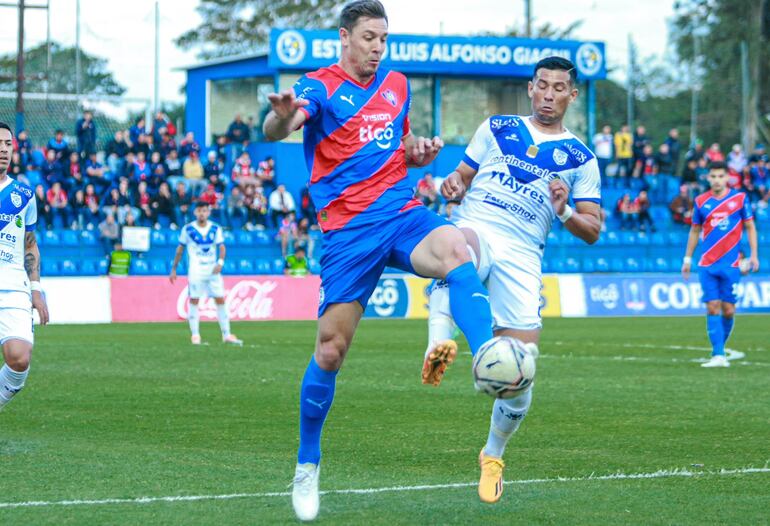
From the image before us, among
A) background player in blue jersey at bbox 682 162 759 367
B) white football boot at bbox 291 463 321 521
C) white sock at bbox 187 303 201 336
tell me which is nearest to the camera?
white football boot at bbox 291 463 321 521

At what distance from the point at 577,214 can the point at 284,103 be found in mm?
2036

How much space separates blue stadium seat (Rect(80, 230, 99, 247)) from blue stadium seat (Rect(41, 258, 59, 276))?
3.00 feet

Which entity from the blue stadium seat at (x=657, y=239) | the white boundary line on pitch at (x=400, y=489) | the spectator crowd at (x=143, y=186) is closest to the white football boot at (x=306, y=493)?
the white boundary line on pitch at (x=400, y=489)

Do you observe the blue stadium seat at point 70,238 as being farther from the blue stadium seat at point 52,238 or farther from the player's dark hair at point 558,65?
the player's dark hair at point 558,65

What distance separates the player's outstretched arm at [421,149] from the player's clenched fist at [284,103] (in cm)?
87

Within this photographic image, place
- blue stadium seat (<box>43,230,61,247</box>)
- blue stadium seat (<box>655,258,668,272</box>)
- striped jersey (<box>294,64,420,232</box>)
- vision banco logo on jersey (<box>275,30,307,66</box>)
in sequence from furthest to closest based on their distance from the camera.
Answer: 1. vision banco logo on jersey (<box>275,30,307,66</box>)
2. blue stadium seat (<box>655,258,668,272</box>)
3. blue stadium seat (<box>43,230,61,247</box>)
4. striped jersey (<box>294,64,420,232</box>)

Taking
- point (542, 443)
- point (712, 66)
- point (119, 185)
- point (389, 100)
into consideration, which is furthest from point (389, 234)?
point (712, 66)

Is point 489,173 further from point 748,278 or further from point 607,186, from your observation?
point 607,186

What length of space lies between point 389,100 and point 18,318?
10.9 ft

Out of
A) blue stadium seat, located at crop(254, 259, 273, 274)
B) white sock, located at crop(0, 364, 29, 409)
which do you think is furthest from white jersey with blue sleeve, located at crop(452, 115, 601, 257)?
blue stadium seat, located at crop(254, 259, 273, 274)

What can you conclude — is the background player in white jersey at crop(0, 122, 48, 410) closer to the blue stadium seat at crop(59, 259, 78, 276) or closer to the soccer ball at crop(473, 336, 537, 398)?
the soccer ball at crop(473, 336, 537, 398)

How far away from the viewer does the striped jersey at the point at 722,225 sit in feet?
52.6

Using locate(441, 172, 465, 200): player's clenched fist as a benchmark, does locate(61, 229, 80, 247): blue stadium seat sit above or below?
below

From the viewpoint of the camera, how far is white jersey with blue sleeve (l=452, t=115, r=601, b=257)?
24.8ft
